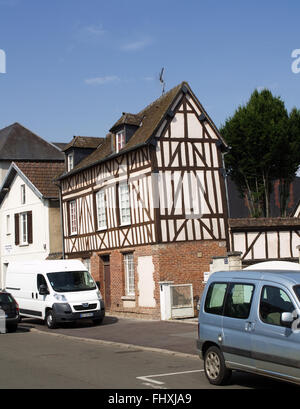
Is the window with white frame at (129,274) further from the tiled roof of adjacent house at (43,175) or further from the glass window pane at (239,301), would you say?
the glass window pane at (239,301)

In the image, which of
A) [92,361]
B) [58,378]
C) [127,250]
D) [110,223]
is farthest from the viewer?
[110,223]

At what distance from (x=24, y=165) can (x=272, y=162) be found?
45.8 ft

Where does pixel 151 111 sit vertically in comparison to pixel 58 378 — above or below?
above

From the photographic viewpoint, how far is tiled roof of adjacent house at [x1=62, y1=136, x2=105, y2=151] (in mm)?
28281

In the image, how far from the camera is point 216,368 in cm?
882

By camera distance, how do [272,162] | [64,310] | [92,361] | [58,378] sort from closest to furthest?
[58,378]
[92,361]
[64,310]
[272,162]

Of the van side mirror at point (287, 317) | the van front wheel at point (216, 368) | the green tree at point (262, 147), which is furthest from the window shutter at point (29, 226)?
the van side mirror at point (287, 317)

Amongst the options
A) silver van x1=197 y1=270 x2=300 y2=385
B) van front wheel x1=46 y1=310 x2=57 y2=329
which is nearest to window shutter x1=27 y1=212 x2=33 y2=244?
van front wheel x1=46 y1=310 x2=57 y2=329

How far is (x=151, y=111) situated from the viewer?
24.5 meters

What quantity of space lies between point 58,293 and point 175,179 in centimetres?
614

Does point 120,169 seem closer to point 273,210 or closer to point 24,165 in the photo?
point 24,165

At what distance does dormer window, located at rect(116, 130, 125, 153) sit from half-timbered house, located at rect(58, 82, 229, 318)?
1.7 inches

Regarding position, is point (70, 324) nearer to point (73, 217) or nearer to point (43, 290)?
point (43, 290)

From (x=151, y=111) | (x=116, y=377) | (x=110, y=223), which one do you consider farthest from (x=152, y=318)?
(x=116, y=377)
